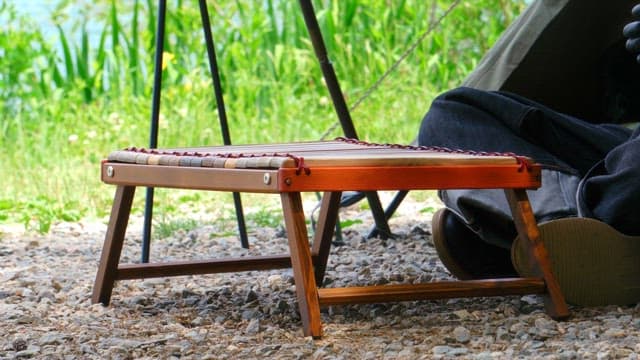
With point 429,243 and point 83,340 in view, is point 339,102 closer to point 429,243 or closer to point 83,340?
point 429,243

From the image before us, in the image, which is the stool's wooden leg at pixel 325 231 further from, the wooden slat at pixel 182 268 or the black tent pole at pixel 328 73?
the black tent pole at pixel 328 73

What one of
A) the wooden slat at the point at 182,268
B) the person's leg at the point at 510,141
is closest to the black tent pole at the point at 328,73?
the person's leg at the point at 510,141

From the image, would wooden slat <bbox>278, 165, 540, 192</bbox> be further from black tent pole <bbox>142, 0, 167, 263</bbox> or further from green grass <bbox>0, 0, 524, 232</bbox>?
green grass <bbox>0, 0, 524, 232</bbox>

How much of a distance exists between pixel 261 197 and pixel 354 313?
2.50 meters

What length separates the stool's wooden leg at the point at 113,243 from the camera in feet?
8.54

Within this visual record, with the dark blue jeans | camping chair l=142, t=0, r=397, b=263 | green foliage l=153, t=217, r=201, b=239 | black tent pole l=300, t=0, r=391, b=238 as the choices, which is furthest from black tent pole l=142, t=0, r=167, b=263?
green foliage l=153, t=217, r=201, b=239

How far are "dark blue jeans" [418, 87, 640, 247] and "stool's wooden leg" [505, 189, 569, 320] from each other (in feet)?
0.57

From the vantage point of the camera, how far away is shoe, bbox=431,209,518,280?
8.90 feet

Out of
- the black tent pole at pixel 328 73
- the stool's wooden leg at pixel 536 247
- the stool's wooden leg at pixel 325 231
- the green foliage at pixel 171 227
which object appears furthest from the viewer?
the green foliage at pixel 171 227

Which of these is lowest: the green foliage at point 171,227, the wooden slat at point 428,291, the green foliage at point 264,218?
the green foliage at point 264,218

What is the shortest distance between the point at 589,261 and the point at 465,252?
13.3 inches

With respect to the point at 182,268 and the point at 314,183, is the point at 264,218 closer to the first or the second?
the point at 182,268

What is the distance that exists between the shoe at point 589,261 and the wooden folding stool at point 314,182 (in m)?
0.08

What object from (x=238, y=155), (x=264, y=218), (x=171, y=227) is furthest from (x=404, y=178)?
(x=264, y=218)
